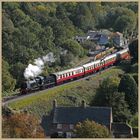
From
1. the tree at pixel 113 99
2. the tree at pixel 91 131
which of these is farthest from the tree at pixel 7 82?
the tree at pixel 91 131

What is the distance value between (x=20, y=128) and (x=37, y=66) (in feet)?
68.5

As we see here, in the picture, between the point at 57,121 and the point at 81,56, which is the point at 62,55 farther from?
the point at 57,121

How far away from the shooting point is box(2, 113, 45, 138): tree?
72.0ft

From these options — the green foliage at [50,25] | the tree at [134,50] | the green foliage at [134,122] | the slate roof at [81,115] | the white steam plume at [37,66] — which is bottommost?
the green foliage at [134,122]

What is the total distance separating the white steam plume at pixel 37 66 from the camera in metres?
39.3

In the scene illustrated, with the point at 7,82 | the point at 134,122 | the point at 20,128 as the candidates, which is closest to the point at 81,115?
the point at 134,122

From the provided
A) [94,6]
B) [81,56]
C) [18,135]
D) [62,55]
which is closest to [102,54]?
[81,56]

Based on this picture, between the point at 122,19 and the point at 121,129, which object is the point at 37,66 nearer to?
the point at 121,129

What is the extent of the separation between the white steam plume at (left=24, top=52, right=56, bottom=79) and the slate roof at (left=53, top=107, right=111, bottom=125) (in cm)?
1095

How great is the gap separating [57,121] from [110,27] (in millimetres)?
41943

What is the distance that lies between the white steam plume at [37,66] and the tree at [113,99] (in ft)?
23.5

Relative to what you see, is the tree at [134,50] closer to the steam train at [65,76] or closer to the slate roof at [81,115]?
the steam train at [65,76]

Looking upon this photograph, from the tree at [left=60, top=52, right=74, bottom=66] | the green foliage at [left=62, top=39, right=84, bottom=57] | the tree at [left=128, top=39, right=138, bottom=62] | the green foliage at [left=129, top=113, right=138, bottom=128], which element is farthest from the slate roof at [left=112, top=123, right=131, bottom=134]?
the green foliage at [left=62, top=39, right=84, bottom=57]

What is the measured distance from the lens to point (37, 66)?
43.1 meters
